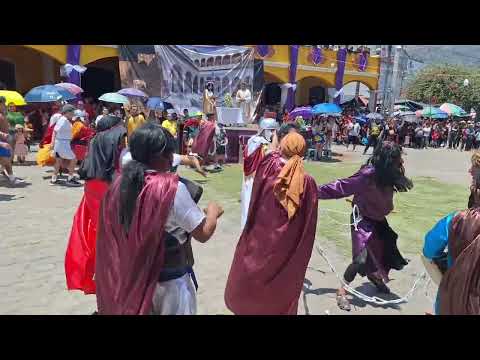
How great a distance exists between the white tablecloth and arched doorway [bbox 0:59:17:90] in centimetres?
877

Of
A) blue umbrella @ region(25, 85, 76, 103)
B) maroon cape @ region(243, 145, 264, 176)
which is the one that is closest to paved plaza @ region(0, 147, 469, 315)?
maroon cape @ region(243, 145, 264, 176)

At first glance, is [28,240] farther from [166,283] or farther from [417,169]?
[417,169]

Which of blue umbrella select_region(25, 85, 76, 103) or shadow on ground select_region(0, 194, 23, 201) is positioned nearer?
shadow on ground select_region(0, 194, 23, 201)

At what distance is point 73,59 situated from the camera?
16.2m

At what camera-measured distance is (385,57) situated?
30.1 m

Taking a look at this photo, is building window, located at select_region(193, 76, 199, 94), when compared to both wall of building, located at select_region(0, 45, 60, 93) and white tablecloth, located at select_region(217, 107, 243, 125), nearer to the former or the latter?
white tablecloth, located at select_region(217, 107, 243, 125)

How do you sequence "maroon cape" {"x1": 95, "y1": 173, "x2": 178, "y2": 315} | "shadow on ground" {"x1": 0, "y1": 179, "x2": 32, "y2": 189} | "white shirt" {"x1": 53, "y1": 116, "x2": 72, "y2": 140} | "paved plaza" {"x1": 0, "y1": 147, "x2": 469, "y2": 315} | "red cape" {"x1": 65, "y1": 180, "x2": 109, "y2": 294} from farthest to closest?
"shadow on ground" {"x1": 0, "y1": 179, "x2": 32, "y2": 189}, "white shirt" {"x1": 53, "y1": 116, "x2": 72, "y2": 140}, "paved plaza" {"x1": 0, "y1": 147, "x2": 469, "y2": 315}, "red cape" {"x1": 65, "y1": 180, "x2": 109, "y2": 294}, "maroon cape" {"x1": 95, "y1": 173, "x2": 178, "y2": 315}

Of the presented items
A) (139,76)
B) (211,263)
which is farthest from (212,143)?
(211,263)

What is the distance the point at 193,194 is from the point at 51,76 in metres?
18.0

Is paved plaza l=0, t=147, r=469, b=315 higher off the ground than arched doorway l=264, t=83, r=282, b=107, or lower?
lower

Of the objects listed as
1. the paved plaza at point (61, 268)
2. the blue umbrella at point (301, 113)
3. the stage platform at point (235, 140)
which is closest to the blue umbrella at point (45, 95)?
the paved plaza at point (61, 268)

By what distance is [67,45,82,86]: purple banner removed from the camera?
1585 cm

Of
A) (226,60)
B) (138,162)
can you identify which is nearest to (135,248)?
(138,162)

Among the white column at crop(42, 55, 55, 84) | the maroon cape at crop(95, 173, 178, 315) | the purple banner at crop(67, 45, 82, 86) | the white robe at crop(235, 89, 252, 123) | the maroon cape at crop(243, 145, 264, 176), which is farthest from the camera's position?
the white column at crop(42, 55, 55, 84)
